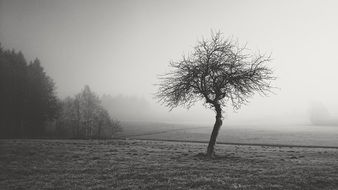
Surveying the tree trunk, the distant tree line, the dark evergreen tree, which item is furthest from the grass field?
the tree trunk

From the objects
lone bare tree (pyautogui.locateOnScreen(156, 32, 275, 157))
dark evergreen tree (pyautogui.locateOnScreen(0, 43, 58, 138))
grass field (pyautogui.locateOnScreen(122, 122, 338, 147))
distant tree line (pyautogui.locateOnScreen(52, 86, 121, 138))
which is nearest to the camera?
lone bare tree (pyautogui.locateOnScreen(156, 32, 275, 157))

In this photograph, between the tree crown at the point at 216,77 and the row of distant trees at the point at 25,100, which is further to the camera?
the row of distant trees at the point at 25,100

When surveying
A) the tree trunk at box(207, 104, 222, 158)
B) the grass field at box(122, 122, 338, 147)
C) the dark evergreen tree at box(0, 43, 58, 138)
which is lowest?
the grass field at box(122, 122, 338, 147)

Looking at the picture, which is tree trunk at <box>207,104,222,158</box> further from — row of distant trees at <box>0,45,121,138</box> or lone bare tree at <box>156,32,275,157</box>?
row of distant trees at <box>0,45,121,138</box>

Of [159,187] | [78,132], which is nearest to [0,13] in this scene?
[159,187]

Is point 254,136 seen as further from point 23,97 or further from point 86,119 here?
point 23,97

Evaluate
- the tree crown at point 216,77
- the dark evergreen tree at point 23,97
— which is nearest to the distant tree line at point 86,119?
the dark evergreen tree at point 23,97

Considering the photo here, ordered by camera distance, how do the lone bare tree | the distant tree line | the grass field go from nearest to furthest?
the lone bare tree, the grass field, the distant tree line

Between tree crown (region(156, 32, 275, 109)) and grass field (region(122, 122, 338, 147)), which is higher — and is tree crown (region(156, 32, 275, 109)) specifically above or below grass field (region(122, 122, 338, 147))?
above

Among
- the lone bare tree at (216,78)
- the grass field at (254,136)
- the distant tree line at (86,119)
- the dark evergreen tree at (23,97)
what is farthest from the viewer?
the distant tree line at (86,119)

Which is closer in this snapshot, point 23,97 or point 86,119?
point 23,97

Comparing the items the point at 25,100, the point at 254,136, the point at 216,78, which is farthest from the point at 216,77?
the point at 254,136

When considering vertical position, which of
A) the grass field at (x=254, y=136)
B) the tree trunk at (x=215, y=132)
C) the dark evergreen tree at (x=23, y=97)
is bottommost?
the grass field at (x=254, y=136)

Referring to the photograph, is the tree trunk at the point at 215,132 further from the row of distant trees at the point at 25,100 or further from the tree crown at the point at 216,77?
the row of distant trees at the point at 25,100
